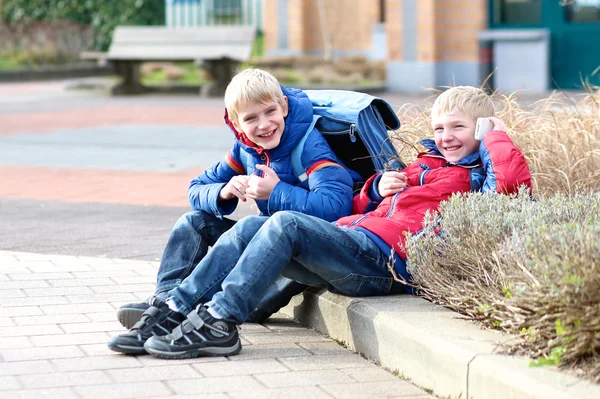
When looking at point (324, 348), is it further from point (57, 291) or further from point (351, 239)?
point (57, 291)

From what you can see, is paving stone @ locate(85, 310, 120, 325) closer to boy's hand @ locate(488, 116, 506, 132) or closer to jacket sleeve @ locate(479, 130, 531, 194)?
jacket sleeve @ locate(479, 130, 531, 194)

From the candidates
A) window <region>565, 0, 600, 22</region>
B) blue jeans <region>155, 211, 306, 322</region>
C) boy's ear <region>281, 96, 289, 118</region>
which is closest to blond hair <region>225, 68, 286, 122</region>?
boy's ear <region>281, 96, 289, 118</region>

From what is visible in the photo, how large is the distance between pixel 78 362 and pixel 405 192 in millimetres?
1386

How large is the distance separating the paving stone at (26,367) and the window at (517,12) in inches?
625

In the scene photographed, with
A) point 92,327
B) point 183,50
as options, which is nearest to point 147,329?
point 92,327

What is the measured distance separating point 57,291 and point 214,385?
1.68 metres

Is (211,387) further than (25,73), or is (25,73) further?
(25,73)

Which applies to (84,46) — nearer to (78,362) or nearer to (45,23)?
(45,23)

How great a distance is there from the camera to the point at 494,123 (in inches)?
167

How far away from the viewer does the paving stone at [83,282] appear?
5211mm

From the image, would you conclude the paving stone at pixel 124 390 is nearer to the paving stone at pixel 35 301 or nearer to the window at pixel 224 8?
the paving stone at pixel 35 301

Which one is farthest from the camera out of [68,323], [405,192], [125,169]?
[125,169]

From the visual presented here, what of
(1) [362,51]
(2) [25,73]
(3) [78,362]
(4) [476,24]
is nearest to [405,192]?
(3) [78,362]

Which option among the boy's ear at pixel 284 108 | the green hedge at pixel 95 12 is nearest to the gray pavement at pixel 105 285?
the boy's ear at pixel 284 108
